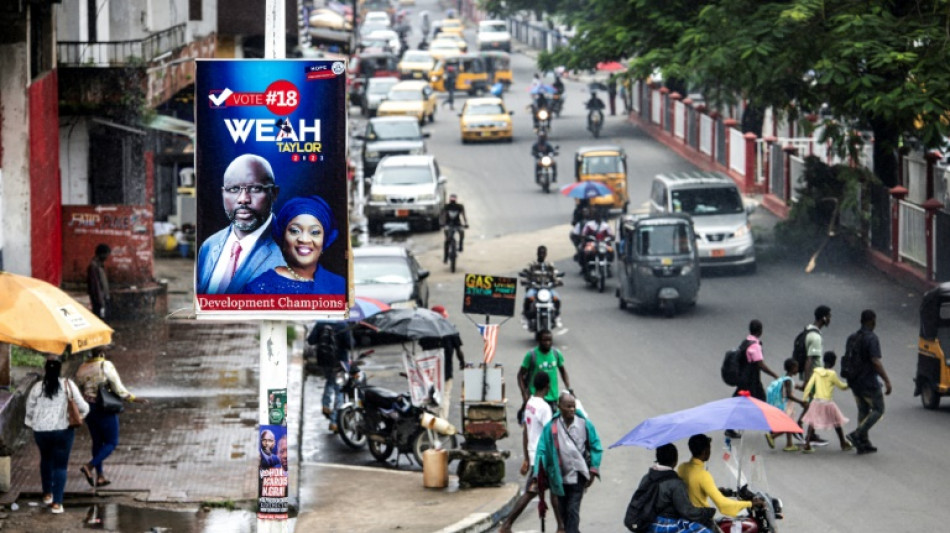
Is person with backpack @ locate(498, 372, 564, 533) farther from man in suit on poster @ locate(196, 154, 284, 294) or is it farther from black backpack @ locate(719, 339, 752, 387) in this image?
black backpack @ locate(719, 339, 752, 387)

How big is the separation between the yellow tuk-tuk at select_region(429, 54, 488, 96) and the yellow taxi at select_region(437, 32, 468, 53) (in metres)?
10.7

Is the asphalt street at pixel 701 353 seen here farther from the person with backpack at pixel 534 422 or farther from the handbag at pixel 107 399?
the handbag at pixel 107 399

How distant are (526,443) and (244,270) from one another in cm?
Answer: 355

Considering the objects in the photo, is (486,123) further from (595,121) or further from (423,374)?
(423,374)

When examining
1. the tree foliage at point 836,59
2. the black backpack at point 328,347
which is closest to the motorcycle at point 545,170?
the tree foliage at point 836,59

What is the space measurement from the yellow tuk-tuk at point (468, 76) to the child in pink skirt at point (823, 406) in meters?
54.9

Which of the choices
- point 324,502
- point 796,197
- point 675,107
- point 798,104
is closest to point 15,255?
point 324,502

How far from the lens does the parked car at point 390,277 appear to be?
2795cm

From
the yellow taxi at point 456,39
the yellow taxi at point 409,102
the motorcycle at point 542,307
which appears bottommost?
the motorcycle at point 542,307

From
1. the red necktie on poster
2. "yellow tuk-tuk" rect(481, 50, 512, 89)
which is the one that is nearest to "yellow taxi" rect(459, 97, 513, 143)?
"yellow tuk-tuk" rect(481, 50, 512, 89)

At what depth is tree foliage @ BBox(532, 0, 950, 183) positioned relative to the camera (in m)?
28.2

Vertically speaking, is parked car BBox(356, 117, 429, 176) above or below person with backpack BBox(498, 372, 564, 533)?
above

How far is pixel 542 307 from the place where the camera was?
27594 millimetres

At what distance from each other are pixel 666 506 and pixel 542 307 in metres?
15.0
